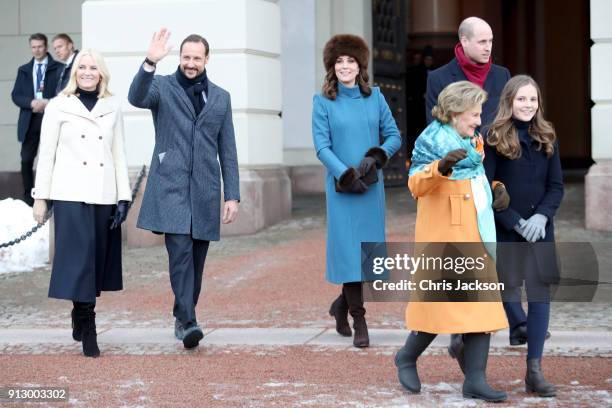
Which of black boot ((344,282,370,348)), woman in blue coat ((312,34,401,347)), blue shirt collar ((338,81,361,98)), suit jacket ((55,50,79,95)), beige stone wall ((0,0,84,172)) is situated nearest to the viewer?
black boot ((344,282,370,348))

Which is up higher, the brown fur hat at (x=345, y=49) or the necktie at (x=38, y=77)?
the necktie at (x=38, y=77)

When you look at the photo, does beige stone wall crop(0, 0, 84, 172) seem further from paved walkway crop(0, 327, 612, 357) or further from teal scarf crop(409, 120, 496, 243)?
teal scarf crop(409, 120, 496, 243)

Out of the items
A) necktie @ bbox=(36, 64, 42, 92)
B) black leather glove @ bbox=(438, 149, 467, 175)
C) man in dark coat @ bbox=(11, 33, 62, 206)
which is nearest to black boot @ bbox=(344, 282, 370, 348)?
black leather glove @ bbox=(438, 149, 467, 175)

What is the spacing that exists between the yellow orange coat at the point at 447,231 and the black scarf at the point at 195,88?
2.04 m

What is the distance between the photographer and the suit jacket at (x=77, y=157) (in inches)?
294

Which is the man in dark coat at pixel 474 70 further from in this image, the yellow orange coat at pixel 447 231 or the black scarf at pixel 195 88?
the black scarf at pixel 195 88

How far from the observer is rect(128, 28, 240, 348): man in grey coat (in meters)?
7.56

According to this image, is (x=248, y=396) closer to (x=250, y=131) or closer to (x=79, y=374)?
(x=79, y=374)

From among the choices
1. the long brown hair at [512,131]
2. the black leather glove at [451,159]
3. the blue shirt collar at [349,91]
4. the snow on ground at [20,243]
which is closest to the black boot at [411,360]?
the black leather glove at [451,159]

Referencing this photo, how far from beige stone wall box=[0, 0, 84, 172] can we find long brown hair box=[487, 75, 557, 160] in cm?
1032

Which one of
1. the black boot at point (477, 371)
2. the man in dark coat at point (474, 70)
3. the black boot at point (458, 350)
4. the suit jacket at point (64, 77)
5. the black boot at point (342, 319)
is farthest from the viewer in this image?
the suit jacket at point (64, 77)

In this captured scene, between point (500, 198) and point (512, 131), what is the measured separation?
40 centimetres

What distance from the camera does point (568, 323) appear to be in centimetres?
830

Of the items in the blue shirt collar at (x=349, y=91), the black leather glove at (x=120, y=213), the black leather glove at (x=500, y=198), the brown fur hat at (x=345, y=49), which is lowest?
the black leather glove at (x=120, y=213)
